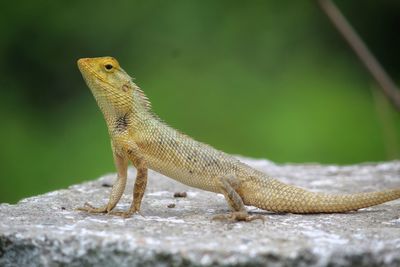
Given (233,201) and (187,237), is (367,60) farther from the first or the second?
(187,237)

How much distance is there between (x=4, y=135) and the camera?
32.1ft

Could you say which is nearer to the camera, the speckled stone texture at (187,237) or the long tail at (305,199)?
the speckled stone texture at (187,237)

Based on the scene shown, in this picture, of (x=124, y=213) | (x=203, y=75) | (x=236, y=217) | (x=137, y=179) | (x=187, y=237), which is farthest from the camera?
(x=203, y=75)

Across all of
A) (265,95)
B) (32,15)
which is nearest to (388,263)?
(265,95)

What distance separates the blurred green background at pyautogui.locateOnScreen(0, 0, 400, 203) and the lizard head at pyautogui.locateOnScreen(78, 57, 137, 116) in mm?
4102

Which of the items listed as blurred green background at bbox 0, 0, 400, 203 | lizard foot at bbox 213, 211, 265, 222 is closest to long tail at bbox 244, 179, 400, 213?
lizard foot at bbox 213, 211, 265, 222

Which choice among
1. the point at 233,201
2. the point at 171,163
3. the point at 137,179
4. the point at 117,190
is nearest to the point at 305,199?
the point at 233,201

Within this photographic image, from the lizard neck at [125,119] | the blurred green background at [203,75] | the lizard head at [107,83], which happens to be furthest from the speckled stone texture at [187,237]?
the blurred green background at [203,75]

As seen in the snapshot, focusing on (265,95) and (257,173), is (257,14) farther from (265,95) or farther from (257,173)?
(257,173)

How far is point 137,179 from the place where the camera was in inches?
207

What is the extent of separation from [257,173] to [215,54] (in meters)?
5.58

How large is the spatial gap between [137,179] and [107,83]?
0.81 meters

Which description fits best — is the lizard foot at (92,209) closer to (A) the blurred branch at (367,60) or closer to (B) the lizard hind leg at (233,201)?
(B) the lizard hind leg at (233,201)

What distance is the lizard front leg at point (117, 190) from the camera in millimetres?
5238
